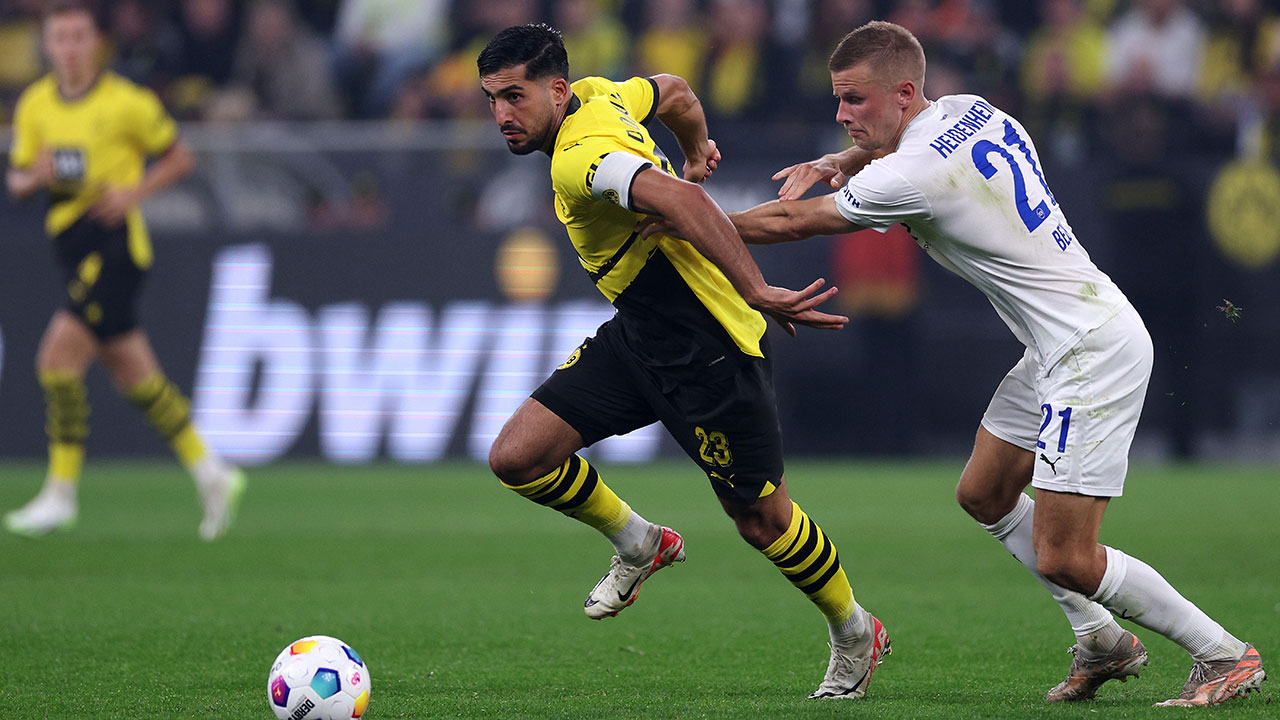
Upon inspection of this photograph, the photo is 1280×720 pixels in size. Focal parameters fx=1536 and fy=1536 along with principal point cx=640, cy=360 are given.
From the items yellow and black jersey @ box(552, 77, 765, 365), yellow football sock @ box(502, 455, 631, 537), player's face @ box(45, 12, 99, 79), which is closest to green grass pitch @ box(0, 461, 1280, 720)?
yellow football sock @ box(502, 455, 631, 537)

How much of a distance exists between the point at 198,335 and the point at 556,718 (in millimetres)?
9306

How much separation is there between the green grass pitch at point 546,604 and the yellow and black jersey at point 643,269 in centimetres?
124

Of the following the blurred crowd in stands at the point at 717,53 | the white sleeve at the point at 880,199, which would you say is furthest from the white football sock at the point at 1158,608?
the blurred crowd in stands at the point at 717,53

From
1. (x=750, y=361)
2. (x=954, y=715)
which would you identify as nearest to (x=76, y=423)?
(x=750, y=361)

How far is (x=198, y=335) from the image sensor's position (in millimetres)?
13312

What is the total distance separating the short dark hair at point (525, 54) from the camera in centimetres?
513

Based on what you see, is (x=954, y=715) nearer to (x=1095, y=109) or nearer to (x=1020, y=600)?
(x=1020, y=600)

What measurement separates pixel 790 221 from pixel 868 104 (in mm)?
475

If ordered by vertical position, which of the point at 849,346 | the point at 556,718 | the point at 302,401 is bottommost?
the point at 302,401

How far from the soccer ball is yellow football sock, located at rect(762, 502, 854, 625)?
1511 millimetres

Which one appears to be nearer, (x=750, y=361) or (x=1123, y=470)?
(x=1123, y=470)

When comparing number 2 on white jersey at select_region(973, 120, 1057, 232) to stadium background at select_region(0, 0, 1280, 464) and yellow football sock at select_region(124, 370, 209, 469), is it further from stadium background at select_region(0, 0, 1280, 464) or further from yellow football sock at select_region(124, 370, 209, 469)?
stadium background at select_region(0, 0, 1280, 464)

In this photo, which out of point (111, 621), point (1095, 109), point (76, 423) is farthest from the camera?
point (1095, 109)

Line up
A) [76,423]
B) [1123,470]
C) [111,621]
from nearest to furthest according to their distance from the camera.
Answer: [1123,470] → [111,621] → [76,423]
